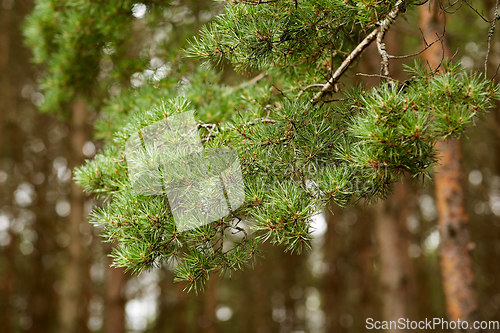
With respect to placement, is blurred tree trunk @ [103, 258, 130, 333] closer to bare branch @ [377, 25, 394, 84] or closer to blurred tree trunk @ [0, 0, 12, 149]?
blurred tree trunk @ [0, 0, 12, 149]

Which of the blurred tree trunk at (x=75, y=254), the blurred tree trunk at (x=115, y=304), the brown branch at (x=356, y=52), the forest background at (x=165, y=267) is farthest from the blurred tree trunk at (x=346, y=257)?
the brown branch at (x=356, y=52)

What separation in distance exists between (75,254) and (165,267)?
3.83m

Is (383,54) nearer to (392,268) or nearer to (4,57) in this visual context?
(392,268)

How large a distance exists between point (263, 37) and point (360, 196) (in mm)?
660

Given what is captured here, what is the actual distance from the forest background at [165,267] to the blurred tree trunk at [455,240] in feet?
1.77

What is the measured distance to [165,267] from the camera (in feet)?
25.5

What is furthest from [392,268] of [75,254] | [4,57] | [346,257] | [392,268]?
[4,57]

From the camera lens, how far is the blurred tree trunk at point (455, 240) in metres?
2.48

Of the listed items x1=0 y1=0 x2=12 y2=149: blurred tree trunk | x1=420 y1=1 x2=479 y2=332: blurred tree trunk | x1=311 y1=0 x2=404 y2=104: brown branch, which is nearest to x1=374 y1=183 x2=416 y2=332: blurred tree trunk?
x1=420 y1=1 x2=479 y2=332: blurred tree trunk

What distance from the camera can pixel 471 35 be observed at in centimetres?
459

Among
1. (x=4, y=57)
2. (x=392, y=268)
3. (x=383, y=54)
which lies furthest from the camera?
(x=4, y=57)

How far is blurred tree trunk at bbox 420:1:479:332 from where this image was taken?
2484mm

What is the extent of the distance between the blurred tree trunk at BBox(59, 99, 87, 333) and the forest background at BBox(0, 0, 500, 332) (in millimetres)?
12

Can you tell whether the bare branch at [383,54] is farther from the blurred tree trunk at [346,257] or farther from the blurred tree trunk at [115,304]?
the blurred tree trunk at [346,257]
